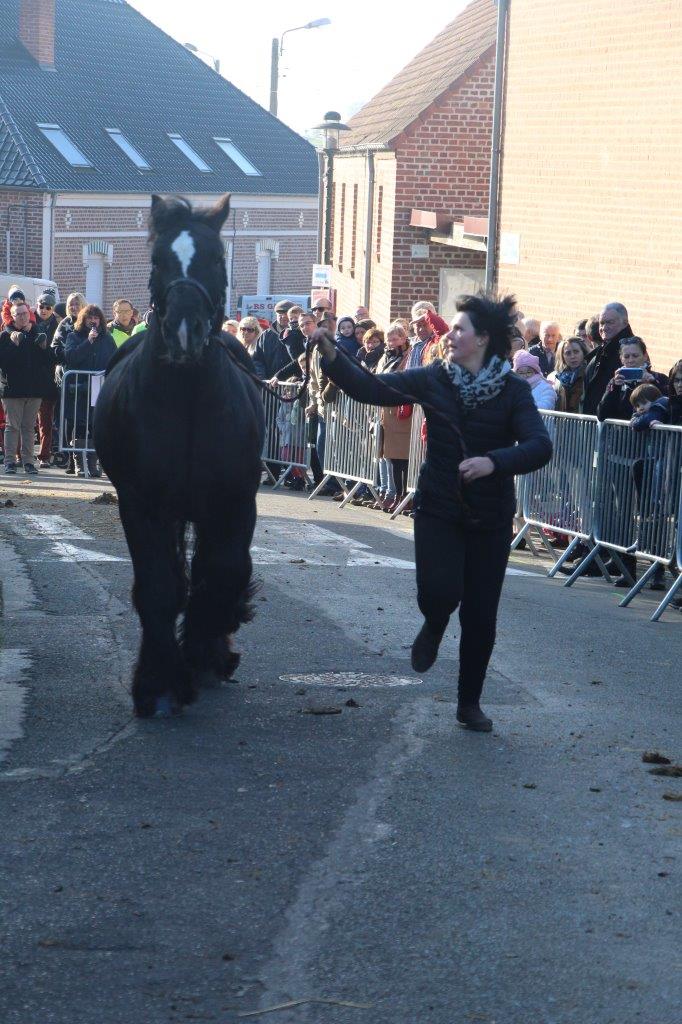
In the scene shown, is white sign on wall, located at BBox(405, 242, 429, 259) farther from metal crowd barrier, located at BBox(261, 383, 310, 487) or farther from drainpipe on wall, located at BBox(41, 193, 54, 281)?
drainpipe on wall, located at BBox(41, 193, 54, 281)

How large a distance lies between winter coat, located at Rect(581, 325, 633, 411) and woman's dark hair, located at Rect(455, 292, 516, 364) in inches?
225

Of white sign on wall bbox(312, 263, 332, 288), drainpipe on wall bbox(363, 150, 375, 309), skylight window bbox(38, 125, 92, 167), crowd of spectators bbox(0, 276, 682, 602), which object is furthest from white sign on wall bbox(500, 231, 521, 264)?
skylight window bbox(38, 125, 92, 167)

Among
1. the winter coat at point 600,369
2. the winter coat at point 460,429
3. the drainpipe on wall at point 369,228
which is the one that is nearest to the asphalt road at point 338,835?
the winter coat at point 460,429

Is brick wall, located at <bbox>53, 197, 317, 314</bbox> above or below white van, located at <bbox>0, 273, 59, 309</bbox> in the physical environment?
above

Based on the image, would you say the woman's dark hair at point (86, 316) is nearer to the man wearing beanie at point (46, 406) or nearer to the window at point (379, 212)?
the man wearing beanie at point (46, 406)

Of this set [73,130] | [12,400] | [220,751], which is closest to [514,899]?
[220,751]

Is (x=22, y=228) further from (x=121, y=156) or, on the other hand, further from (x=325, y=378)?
(x=325, y=378)

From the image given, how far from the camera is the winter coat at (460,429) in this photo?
6.86 m

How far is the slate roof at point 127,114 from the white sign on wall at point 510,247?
27061 millimetres

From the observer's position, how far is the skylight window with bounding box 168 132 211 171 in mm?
55750

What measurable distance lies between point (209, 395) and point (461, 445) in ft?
3.79

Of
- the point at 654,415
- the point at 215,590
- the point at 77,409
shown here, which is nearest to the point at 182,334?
the point at 215,590

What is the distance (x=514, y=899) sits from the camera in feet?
16.4

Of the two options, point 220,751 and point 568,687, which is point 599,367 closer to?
point 568,687
